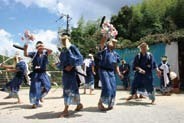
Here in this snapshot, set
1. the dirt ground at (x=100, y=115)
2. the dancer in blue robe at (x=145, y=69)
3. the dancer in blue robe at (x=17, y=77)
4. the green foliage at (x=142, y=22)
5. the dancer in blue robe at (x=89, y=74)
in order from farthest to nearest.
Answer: the green foliage at (x=142, y=22), the dancer in blue robe at (x=89, y=74), the dancer in blue robe at (x=17, y=77), the dancer in blue robe at (x=145, y=69), the dirt ground at (x=100, y=115)

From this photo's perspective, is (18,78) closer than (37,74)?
No

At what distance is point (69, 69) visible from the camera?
A: 10453mm

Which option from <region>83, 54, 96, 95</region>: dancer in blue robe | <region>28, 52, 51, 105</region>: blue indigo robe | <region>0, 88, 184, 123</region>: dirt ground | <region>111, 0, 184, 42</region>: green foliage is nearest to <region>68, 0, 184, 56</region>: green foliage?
<region>111, 0, 184, 42</region>: green foliage

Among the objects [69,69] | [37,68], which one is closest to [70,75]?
[69,69]

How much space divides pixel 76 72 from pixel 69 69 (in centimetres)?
25

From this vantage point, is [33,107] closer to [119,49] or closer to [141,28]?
[119,49]

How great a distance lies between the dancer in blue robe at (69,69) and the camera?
10.4 meters

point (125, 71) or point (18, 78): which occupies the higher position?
point (125, 71)

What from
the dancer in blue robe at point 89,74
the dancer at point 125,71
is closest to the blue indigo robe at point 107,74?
the dancer in blue robe at point 89,74

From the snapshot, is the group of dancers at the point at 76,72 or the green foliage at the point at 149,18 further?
the green foliage at the point at 149,18

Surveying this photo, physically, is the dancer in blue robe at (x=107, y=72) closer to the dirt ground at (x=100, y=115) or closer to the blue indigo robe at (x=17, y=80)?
the dirt ground at (x=100, y=115)

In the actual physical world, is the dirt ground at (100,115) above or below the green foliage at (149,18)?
below

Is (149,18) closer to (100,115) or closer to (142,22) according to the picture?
(142,22)

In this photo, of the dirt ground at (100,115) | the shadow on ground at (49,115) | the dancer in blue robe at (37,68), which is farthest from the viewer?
the dancer in blue robe at (37,68)
